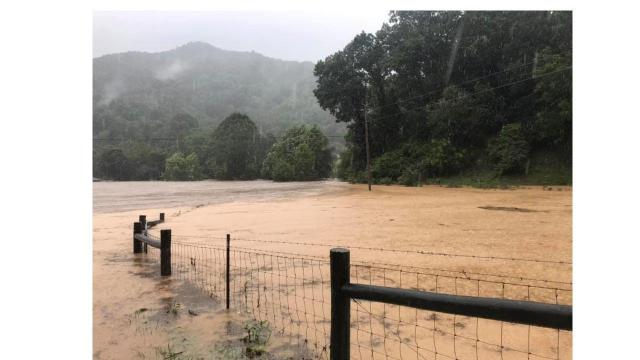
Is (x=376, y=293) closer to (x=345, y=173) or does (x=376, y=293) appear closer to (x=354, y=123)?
(x=354, y=123)

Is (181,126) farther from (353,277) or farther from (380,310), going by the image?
(380,310)

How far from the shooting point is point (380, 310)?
4742 mm

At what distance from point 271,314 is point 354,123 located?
3886 centimetres

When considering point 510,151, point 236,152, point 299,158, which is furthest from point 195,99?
point 510,151

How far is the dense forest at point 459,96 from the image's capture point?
29000 millimetres

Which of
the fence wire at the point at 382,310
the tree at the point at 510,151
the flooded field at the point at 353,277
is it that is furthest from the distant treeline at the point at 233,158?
the fence wire at the point at 382,310

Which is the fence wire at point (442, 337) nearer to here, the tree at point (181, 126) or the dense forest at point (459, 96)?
the dense forest at point (459, 96)

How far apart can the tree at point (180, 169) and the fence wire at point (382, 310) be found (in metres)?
69.5

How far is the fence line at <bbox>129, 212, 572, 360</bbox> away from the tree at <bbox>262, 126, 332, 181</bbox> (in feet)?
188

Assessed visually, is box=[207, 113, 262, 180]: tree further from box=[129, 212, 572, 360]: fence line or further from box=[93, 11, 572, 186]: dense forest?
box=[129, 212, 572, 360]: fence line

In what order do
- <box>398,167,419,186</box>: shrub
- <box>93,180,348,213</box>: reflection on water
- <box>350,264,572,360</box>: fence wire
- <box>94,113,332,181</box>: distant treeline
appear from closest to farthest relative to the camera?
<box>350,264,572,360</box>: fence wire < <box>93,180,348,213</box>: reflection on water < <box>398,167,419,186</box>: shrub < <box>94,113,332,181</box>: distant treeline

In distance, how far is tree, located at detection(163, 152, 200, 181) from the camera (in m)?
73.1

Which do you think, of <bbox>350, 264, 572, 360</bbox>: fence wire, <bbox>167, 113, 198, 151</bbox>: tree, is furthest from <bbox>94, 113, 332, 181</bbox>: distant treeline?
<bbox>350, 264, 572, 360</bbox>: fence wire
